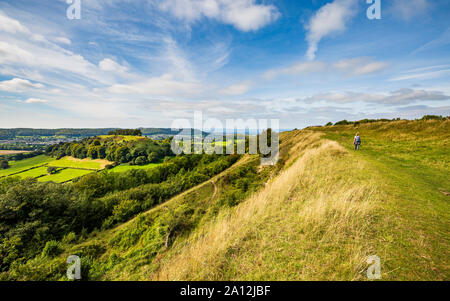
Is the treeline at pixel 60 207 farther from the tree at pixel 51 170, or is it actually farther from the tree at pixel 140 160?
the tree at pixel 51 170

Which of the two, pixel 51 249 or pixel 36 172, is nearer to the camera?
pixel 51 249

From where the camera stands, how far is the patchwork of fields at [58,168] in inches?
2107

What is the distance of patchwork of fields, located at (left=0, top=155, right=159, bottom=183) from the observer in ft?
176

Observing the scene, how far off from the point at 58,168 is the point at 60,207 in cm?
5881

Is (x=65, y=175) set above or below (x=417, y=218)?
below

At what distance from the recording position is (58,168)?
6281 cm

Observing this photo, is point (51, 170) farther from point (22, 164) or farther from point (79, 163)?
point (22, 164)

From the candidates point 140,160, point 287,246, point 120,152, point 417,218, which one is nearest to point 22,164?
point 120,152

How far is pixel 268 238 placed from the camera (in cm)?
452

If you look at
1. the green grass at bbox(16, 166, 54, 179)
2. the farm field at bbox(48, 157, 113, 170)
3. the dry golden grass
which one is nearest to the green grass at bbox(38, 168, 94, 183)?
the green grass at bbox(16, 166, 54, 179)

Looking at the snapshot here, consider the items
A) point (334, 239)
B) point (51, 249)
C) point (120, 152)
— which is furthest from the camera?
point (120, 152)

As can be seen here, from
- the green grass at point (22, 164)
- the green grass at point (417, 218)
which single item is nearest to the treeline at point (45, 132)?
A: the green grass at point (22, 164)

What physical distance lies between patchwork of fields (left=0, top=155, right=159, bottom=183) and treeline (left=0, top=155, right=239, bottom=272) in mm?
25899
